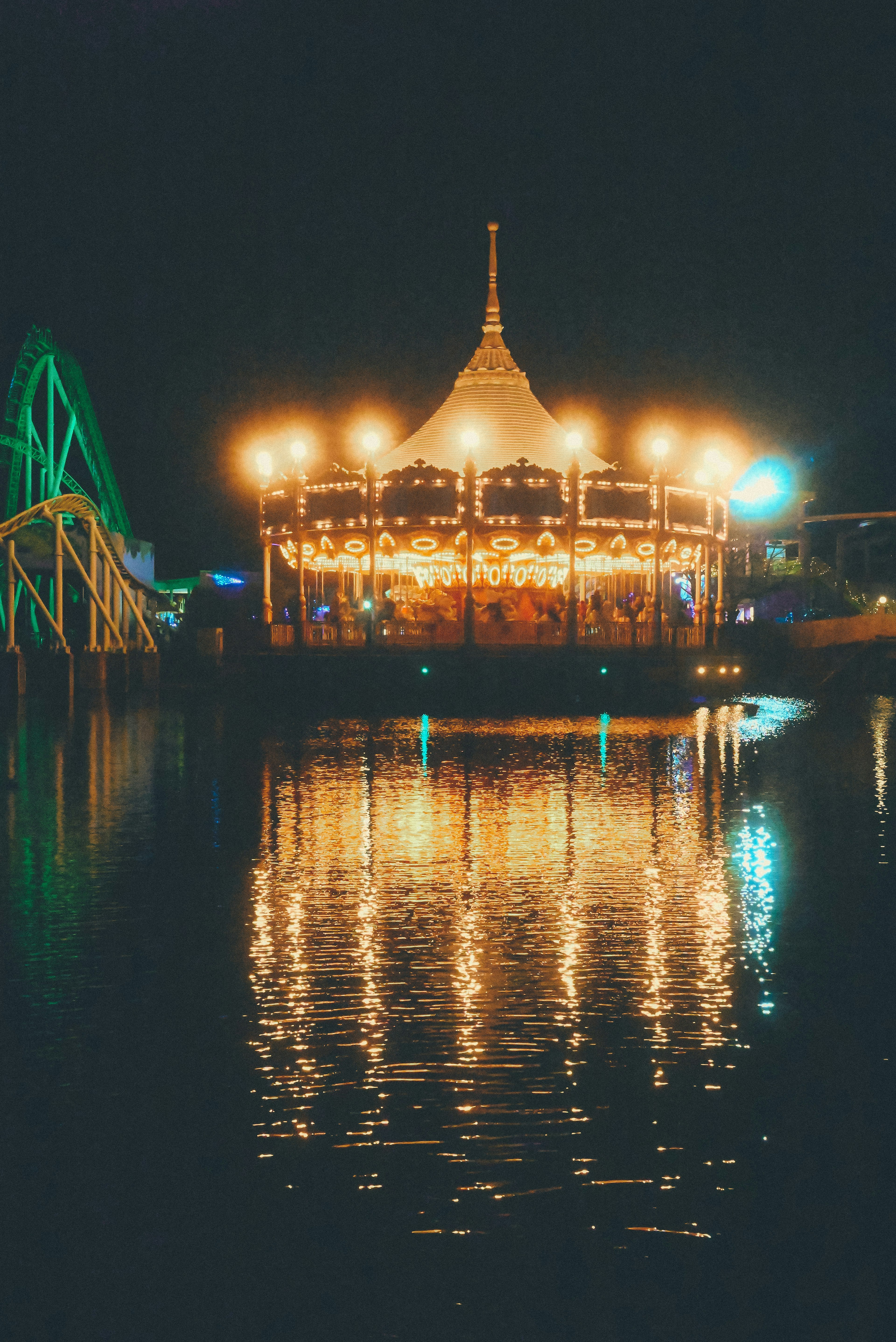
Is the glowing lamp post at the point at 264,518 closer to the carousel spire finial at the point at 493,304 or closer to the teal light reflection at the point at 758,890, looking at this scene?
the carousel spire finial at the point at 493,304

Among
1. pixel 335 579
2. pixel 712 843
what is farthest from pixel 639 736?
pixel 335 579

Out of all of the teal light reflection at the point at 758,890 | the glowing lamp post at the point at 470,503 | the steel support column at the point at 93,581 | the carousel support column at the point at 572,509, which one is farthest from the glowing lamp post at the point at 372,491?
the teal light reflection at the point at 758,890

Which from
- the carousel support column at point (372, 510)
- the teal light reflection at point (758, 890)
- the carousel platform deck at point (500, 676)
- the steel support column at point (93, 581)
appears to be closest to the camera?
the teal light reflection at point (758, 890)

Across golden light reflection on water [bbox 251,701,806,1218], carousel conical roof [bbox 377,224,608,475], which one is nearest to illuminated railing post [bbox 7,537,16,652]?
carousel conical roof [bbox 377,224,608,475]

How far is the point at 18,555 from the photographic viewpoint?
4388cm

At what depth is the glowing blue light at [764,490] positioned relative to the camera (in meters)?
57.7

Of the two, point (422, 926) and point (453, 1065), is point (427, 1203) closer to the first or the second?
point (453, 1065)

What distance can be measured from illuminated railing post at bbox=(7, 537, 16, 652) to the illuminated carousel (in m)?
5.91

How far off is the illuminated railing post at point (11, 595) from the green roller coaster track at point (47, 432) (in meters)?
9.57

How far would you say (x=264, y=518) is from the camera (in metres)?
35.0

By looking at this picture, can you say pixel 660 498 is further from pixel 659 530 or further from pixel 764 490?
pixel 764 490

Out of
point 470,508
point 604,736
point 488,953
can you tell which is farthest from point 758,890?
point 470,508

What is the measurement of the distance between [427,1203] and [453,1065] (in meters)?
1.12

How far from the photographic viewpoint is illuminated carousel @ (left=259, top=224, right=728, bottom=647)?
100ft
